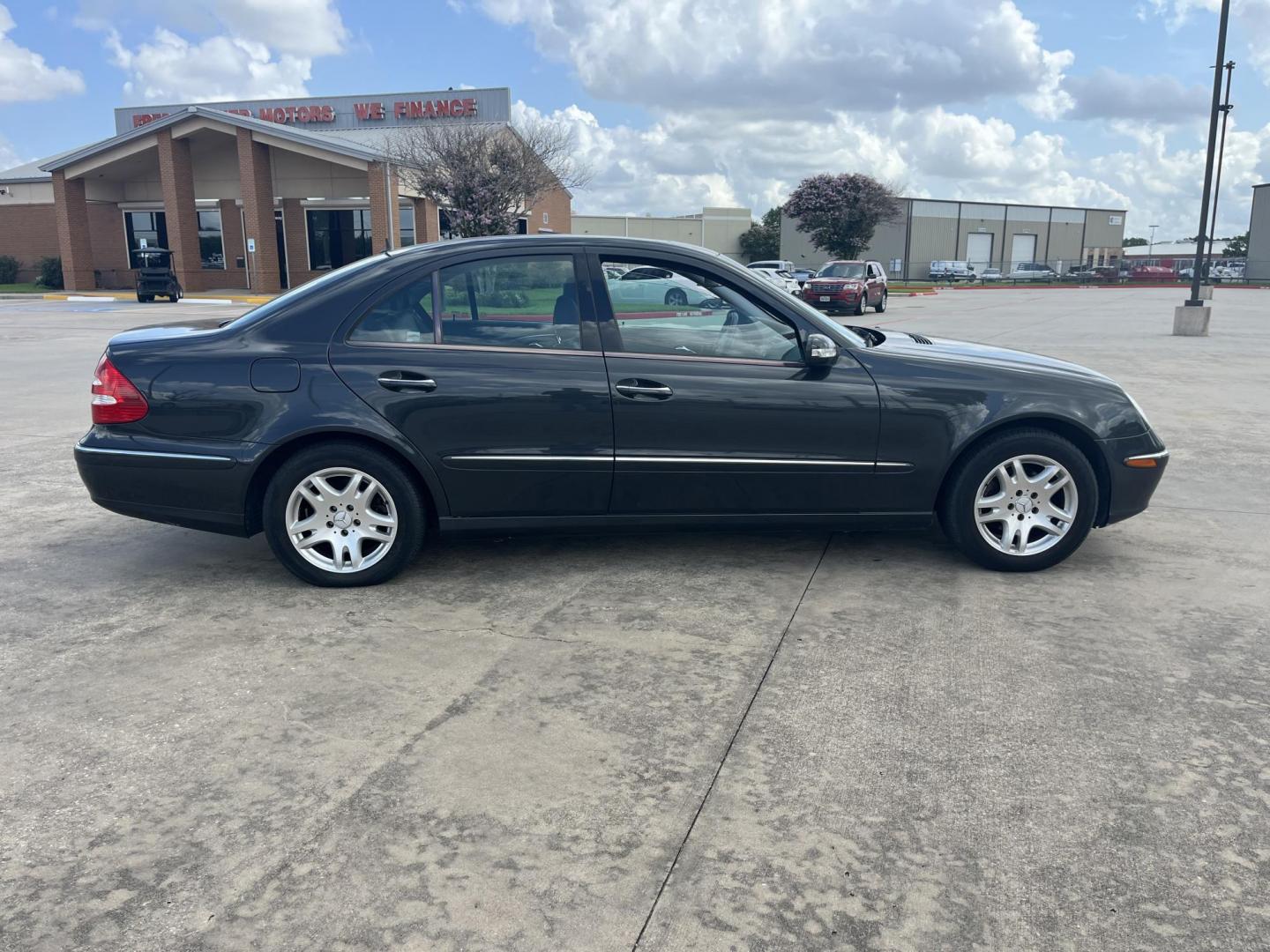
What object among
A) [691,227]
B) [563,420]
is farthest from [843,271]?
[691,227]

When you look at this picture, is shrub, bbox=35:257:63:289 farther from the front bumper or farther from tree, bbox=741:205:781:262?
tree, bbox=741:205:781:262

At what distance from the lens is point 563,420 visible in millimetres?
4621

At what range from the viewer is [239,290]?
40.9 m

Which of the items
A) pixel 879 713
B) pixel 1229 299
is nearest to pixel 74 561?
pixel 879 713

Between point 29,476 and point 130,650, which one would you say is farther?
point 29,476

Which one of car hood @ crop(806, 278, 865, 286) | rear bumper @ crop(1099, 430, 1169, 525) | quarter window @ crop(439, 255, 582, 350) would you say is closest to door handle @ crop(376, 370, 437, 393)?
quarter window @ crop(439, 255, 582, 350)

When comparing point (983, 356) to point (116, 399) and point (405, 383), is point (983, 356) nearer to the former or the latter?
point (405, 383)

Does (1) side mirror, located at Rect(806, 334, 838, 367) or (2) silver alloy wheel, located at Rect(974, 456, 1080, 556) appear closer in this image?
(1) side mirror, located at Rect(806, 334, 838, 367)

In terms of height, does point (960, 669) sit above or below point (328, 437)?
below

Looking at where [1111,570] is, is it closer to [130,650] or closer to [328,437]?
[328,437]

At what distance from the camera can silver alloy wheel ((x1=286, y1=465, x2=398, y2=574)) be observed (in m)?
4.61

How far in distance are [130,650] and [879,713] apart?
9.67ft

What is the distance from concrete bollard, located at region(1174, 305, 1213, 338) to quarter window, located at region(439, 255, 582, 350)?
65.2 feet

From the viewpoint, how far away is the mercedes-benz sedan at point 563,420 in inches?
180
